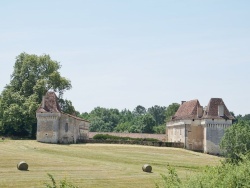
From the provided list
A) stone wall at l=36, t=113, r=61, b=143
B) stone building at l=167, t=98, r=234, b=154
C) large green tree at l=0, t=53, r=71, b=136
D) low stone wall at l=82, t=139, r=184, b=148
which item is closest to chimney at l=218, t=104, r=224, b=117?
stone building at l=167, t=98, r=234, b=154

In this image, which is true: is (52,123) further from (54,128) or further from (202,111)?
(202,111)

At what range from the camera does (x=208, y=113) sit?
83375 millimetres

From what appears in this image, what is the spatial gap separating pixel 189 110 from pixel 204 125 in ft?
22.0

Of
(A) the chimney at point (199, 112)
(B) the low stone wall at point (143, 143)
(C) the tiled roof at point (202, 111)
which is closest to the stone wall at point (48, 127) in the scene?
(B) the low stone wall at point (143, 143)

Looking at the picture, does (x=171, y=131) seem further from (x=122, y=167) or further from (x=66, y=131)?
(x=122, y=167)

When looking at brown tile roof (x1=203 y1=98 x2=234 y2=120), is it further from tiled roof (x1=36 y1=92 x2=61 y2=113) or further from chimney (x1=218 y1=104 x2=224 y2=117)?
tiled roof (x1=36 y1=92 x2=61 y2=113)

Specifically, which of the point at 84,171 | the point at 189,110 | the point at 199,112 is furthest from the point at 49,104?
the point at 84,171

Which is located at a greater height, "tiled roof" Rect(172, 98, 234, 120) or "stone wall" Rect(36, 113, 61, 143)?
"tiled roof" Rect(172, 98, 234, 120)

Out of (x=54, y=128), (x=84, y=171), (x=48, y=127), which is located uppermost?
(x=48, y=127)

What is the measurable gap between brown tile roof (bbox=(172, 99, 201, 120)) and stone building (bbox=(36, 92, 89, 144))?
2211cm

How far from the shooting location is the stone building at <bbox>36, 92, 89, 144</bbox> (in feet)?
261

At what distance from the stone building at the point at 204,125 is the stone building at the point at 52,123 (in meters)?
21.1

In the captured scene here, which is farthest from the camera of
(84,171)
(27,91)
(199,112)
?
(27,91)

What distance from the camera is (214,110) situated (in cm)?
8400
